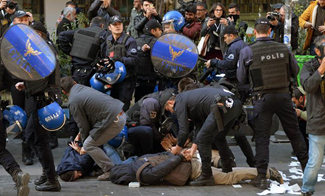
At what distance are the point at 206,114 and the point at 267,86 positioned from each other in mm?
815

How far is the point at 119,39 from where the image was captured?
9.95m

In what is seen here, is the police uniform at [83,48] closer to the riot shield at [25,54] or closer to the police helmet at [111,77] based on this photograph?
the police helmet at [111,77]

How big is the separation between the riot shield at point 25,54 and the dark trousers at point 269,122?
2.55 meters

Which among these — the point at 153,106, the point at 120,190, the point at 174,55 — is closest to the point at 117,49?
the point at 174,55

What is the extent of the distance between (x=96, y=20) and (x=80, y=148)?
2.49 m

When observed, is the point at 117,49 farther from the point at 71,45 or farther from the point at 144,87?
the point at 144,87

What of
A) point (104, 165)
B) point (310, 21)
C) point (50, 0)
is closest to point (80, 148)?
point (104, 165)

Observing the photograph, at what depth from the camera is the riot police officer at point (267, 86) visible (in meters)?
8.12

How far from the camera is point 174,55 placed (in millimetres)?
9781

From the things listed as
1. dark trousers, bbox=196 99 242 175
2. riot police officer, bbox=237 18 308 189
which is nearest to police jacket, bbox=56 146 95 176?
dark trousers, bbox=196 99 242 175

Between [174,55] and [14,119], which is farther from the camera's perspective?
[174,55]

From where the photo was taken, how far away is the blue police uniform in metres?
8.12

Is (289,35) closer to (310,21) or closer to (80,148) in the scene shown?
(310,21)

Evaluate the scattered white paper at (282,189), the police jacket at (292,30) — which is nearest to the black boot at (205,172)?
the scattered white paper at (282,189)
